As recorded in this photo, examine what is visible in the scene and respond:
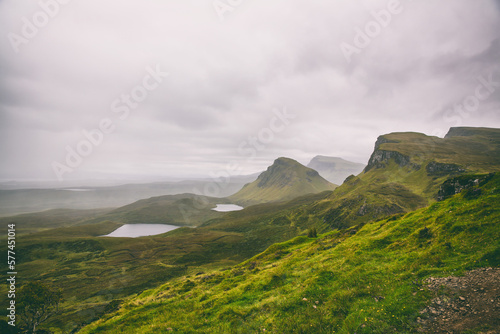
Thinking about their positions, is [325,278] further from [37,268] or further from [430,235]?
[37,268]

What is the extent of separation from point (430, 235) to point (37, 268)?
207 meters

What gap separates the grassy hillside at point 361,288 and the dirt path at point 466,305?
2.45 feet

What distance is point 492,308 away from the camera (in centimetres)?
1138

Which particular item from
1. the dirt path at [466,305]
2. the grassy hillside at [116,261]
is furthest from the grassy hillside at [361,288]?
the grassy hillside at [116,261]

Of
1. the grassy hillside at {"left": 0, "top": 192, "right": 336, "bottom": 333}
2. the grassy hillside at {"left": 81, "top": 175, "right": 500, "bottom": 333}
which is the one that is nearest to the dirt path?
the grassy hillside at {"left": 81, "top": 175, "right": 500, "bottom": 333}

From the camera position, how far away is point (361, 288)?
1808cm

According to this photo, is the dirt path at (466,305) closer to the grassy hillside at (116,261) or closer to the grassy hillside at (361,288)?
the grassy hillside at (361,288)

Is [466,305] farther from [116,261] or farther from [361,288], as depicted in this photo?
[116,261]

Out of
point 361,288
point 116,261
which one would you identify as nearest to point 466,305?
point 361,288

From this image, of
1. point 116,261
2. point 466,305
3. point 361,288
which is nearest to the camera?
point 466,305

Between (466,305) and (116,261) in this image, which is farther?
(116,261)

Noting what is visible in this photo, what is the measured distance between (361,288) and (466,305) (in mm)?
7088

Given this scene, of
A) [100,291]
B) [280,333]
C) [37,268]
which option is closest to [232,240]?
[100,291]

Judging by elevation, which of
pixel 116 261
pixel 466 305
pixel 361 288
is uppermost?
pixel 466 305
